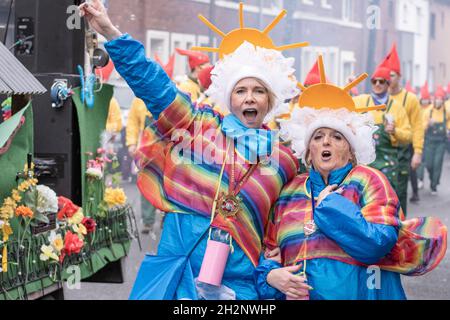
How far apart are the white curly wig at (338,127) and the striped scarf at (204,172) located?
0.10 meters

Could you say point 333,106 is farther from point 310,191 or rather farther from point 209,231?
point 209,231

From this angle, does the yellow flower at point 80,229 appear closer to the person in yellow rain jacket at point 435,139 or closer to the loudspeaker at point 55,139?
the loudspeaker at point 55,139

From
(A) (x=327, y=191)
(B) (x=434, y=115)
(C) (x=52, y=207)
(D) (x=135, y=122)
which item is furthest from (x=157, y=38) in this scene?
(A) (x=327, y=191)

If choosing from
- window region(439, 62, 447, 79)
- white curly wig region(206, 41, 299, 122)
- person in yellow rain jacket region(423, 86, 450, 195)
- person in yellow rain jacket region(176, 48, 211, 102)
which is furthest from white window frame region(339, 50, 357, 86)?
white curly wig region(206, 41, 299, 122)

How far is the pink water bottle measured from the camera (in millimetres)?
4242

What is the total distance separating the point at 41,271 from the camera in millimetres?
6102

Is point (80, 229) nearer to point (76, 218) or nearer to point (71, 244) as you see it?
point (76, 218)

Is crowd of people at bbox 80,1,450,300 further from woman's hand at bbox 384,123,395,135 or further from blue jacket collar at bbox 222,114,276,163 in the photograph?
woman's hand at bbox 384,123,395,135

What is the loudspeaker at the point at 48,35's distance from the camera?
686 cm

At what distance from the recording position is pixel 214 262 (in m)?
4.25

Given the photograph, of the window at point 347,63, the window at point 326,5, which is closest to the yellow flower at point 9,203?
the window at point 326,5
